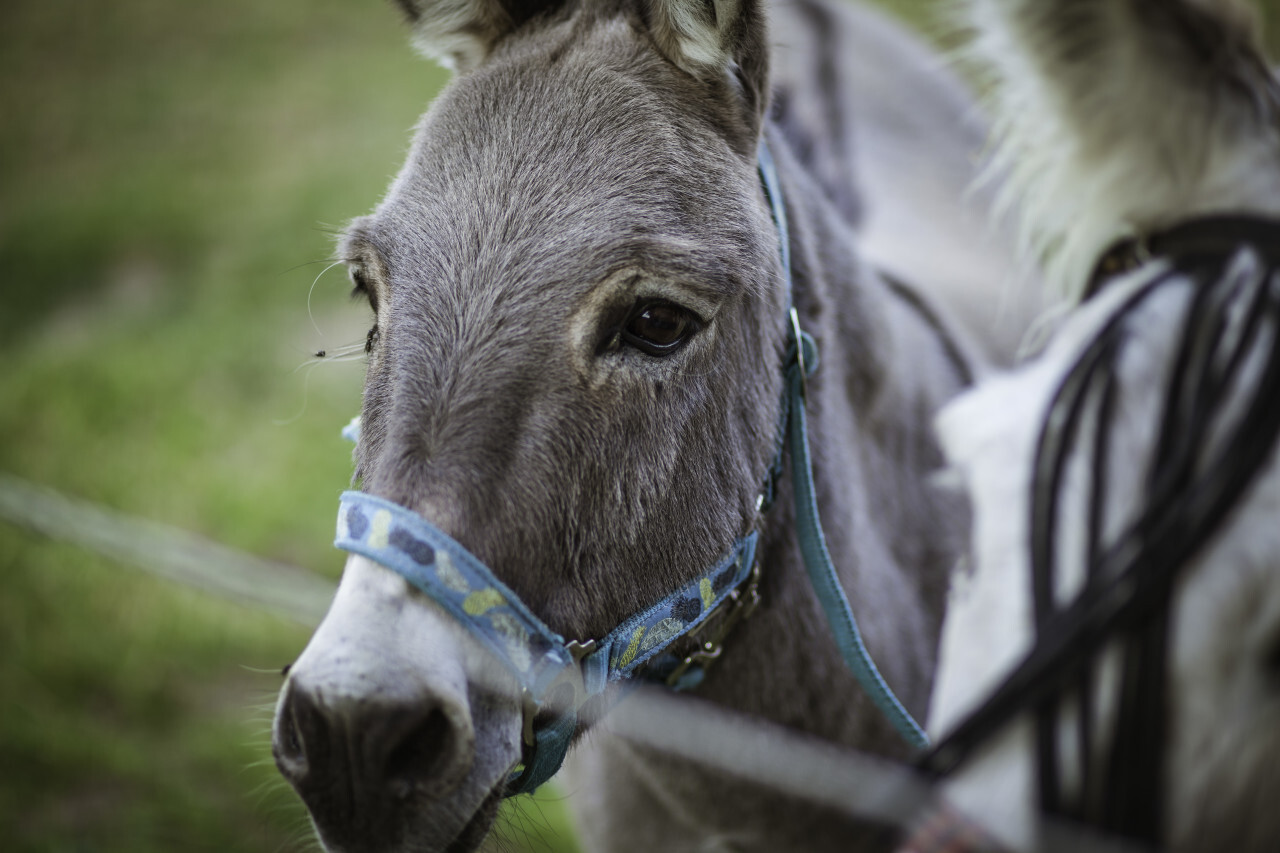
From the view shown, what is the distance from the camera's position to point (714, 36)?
1526 millimetres

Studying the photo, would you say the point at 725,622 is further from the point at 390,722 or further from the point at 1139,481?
the point at 1139,481

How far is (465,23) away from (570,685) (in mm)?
1454

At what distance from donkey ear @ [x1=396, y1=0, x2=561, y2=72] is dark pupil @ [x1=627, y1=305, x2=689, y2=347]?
83cm

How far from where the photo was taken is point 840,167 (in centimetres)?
297

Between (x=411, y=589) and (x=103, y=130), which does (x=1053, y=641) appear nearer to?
(x=411, y=589)

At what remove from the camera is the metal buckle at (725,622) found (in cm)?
156

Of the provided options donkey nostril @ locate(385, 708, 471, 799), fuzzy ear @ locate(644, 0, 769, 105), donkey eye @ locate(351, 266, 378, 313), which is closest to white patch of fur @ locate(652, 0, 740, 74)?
fuzzy ear @ locate(644, 0, 769, 105)

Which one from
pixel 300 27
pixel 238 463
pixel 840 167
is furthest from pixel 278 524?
pixel 300 27

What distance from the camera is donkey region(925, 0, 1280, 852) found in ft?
2.71

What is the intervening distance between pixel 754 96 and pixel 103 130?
9.51 meters

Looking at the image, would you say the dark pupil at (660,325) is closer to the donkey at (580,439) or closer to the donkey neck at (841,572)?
the donkey at (580,439)

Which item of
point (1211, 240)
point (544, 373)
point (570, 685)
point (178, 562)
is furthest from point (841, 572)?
point (178, 562)

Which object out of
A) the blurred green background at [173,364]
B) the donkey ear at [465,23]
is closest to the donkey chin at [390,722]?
the blurred green background at [173,364]

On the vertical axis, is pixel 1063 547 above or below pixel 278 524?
above
